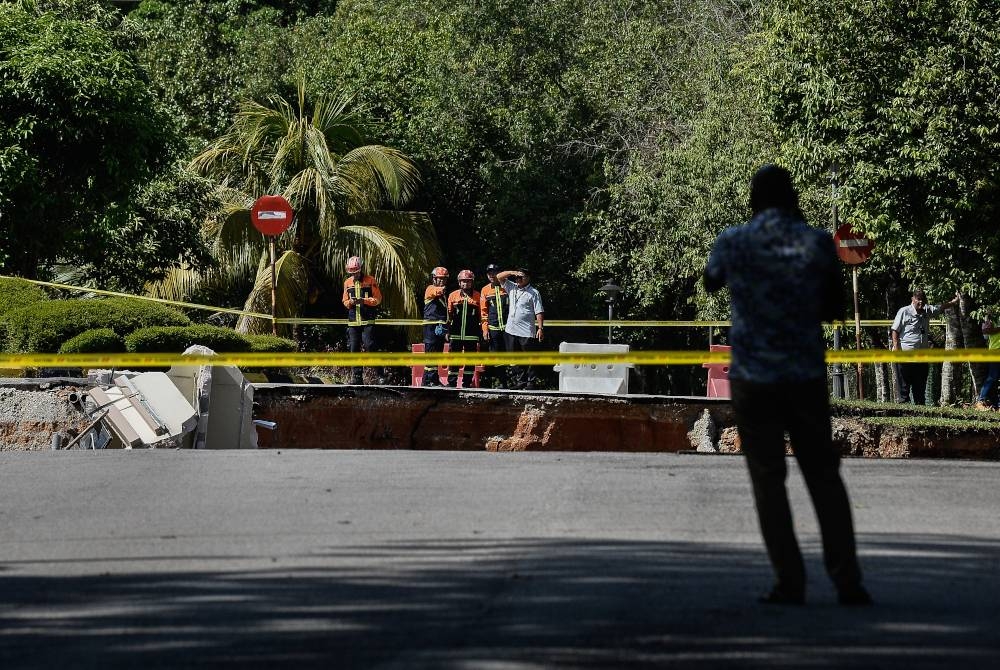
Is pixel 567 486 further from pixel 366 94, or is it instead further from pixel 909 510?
pixel 366 94

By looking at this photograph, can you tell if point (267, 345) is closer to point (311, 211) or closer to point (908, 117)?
point (908, 117)

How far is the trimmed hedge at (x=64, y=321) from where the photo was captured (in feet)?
56.0

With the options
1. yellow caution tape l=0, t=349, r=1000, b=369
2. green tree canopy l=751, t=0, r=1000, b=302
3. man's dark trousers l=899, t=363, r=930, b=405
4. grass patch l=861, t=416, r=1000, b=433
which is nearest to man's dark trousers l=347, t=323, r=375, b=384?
yellow caution tape l=0, t=349, r=1000, b=369

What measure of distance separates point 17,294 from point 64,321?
1.67m

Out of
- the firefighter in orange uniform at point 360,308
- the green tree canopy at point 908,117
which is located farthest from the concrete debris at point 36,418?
the green tree canopy at point 908,117

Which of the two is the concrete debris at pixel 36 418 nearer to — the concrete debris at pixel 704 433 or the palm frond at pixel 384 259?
the concrete debris at pixel 704 433

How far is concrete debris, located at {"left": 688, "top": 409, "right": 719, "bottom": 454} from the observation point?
15976 millimetres

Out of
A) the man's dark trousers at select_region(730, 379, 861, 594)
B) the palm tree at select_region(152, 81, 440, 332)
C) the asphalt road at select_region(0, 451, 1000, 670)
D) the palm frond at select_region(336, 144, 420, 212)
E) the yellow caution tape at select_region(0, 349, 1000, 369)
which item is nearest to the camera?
the asphalt road at select_region(0, 451, 1000, 670)

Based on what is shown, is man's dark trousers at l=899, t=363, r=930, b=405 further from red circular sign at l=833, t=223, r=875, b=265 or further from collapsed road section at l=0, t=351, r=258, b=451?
collapsed road section at l=0, t=351, r=258, b=451

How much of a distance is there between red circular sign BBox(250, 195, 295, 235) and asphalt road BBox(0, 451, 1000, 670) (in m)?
12.2

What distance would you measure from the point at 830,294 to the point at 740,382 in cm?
52

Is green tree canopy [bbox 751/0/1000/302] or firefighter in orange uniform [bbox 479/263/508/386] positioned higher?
green tree canopy [bbox 751/0/1000/302]

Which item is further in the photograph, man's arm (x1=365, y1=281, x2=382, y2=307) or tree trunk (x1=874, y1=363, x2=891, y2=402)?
tree trunk (x1=874, y1=363, x2=891, y2=402)

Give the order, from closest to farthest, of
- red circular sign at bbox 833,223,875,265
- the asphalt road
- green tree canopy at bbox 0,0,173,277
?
the asphalt road → green tree canopy at bbox 0,0,173,277 → red circular sign at bbox 833,223,875,265
